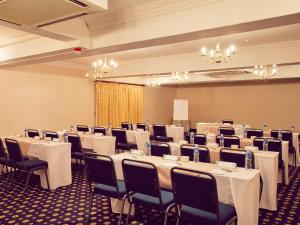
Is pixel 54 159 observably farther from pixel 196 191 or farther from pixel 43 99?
pixel 43 99

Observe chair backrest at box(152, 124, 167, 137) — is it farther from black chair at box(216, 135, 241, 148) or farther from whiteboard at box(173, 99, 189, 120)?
whiteboard at box(173, 99, 189, 120)

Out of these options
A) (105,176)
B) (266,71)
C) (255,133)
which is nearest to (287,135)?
(255,133)

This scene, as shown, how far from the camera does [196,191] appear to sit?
2.82 meters

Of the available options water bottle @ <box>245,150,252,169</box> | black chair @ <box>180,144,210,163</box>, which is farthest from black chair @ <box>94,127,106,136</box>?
water bottle @ <box>245,150,252,169</box>

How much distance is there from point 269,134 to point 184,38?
17.1ft

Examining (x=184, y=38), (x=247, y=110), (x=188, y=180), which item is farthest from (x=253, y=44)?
(x=247, y=110)

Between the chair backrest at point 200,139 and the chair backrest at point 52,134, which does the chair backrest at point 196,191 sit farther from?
the chair backrest at point 52,134

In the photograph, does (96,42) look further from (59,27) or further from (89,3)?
(89,3)

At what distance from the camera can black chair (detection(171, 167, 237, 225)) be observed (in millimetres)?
2730

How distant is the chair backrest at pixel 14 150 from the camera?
5156 mm

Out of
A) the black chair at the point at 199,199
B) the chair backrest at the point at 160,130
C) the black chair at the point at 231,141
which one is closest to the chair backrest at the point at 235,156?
the black chair at the point at 199,199

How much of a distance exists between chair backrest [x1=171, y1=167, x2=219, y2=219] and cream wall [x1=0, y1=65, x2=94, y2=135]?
6883 mm

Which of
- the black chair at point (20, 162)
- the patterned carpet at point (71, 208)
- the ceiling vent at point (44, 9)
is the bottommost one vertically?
the patterned carpet at point (71, 208)

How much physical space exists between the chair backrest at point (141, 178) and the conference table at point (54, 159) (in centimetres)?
257
